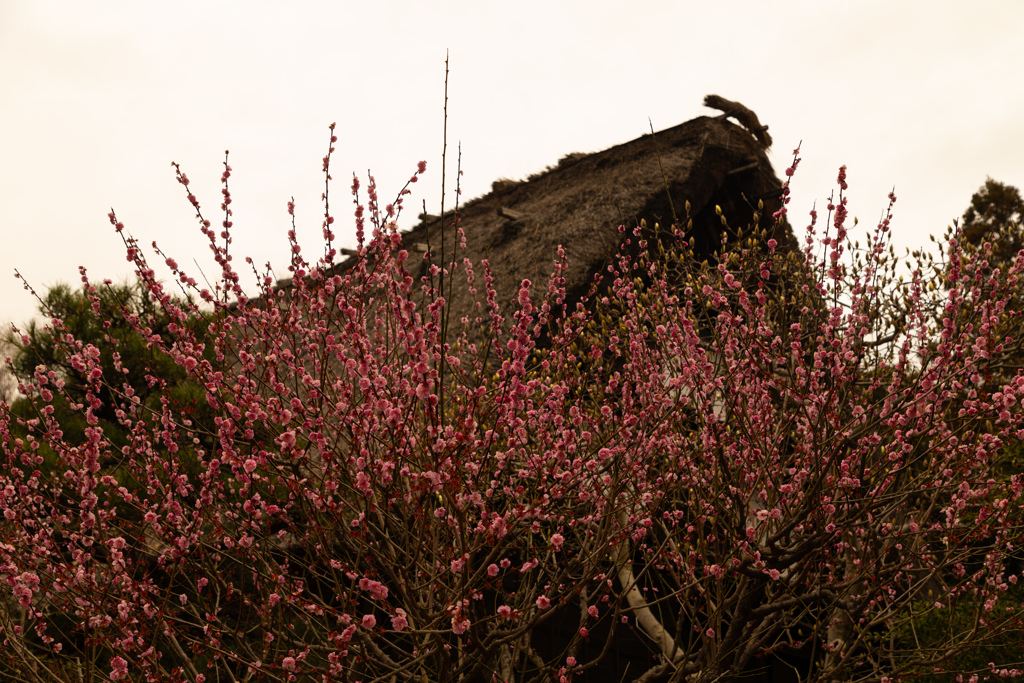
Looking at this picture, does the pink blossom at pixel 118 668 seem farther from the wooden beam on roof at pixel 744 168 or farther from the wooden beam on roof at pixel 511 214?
the wooden beam on roof at pixel 744 168

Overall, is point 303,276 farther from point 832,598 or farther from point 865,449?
point 832,598

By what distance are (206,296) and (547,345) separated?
4307 millimetres

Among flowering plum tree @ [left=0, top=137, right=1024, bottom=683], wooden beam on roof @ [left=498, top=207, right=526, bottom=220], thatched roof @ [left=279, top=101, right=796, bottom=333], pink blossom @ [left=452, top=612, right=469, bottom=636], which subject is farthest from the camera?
wooden beam on roof @ [left=498, top=207, right=526, bottom=220]

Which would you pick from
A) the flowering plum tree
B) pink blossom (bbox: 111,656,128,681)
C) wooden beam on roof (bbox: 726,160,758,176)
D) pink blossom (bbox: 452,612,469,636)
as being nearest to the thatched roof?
wooden beam on roof (bbox: 726,160,758,176)

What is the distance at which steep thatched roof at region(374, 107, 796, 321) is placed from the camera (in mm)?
8555

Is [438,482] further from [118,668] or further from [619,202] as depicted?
[619,202]

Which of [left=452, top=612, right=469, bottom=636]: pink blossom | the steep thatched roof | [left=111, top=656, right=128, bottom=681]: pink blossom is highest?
the steep thatched roof

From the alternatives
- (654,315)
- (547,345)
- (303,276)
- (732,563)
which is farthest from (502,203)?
(732,563)

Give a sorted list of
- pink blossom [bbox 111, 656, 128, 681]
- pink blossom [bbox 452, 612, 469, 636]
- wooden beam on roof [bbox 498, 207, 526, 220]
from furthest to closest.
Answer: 1. wooden beam on roof [bbox 498, 207, 526, 220]
2. pink blossom [bbox 111, 656, 128, 681]
3. pink blossom [bbox 452, 612, 469, 636]

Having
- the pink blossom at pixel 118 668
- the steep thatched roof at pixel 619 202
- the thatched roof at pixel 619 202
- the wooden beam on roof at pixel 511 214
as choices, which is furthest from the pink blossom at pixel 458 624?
the wooden beam on roof at pixel 511 214

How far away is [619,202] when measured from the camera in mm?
9203

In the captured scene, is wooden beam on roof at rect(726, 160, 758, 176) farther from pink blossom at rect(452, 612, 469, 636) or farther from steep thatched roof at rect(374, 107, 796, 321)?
pink blossom at rect(452, 612, 469, 636)

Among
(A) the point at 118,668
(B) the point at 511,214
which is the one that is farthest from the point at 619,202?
(A) the point at 118,668

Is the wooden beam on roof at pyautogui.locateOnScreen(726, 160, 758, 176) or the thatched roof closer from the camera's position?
A: the thatched roof
